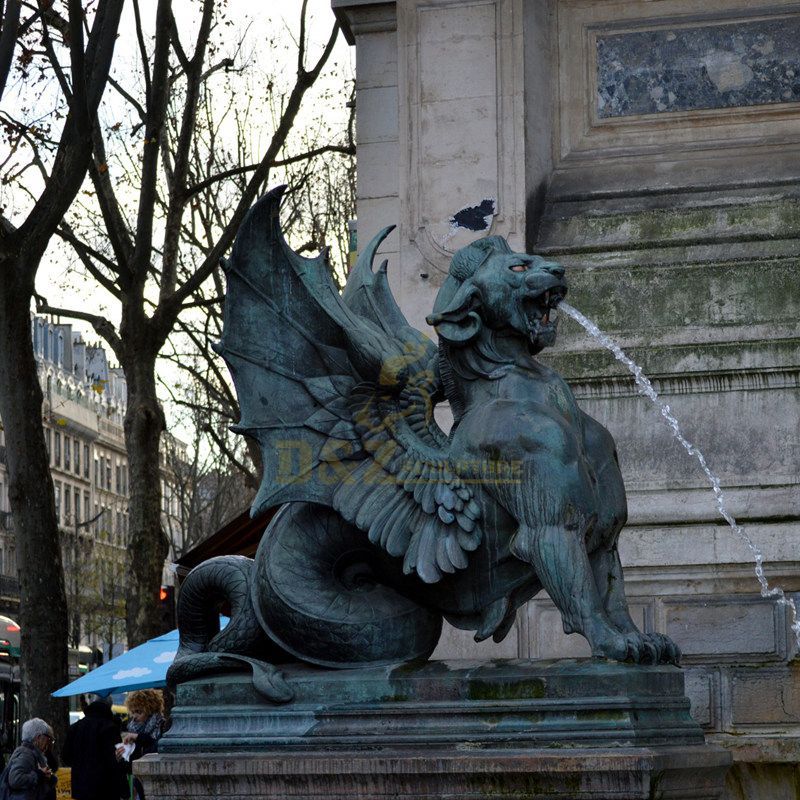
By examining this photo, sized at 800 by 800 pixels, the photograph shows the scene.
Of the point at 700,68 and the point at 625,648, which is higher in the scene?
the point at 700,68

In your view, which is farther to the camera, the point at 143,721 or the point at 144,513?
the point at 144,513

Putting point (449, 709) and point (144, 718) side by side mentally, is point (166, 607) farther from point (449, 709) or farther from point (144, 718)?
point (449, 709)

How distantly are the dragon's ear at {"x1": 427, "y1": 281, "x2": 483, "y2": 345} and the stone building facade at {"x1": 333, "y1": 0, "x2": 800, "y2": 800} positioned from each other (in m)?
3.62

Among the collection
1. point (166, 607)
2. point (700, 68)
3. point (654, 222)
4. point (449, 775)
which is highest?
point (700, 68)

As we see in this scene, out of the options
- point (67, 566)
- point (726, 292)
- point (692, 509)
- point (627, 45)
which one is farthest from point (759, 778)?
point (67, 566)

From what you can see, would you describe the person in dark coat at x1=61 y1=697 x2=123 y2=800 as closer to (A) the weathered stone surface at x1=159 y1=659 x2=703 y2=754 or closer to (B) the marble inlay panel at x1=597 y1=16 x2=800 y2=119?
(B) the marble inlay panel at x1=597 y1=16 x2=800 y2=119

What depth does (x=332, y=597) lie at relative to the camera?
261 inches

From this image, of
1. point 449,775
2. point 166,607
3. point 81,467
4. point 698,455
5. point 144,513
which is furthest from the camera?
point 81,467

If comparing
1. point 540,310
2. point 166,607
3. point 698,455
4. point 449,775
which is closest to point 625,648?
point 449,775

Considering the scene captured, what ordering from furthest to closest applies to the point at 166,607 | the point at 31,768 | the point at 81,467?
the point at 81,467 < the point at 166,607 < the point at 31,768

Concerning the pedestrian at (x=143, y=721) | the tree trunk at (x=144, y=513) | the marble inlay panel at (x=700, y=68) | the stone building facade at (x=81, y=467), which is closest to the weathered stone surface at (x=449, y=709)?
the marble inlay panel at (x=700, y=68)

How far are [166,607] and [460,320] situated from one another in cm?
1590

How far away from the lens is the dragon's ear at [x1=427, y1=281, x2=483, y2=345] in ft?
21.5


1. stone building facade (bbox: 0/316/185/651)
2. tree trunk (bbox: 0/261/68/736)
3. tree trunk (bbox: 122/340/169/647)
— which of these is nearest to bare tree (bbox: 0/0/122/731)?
tree trunk (bbox: 0/261/68/736)
